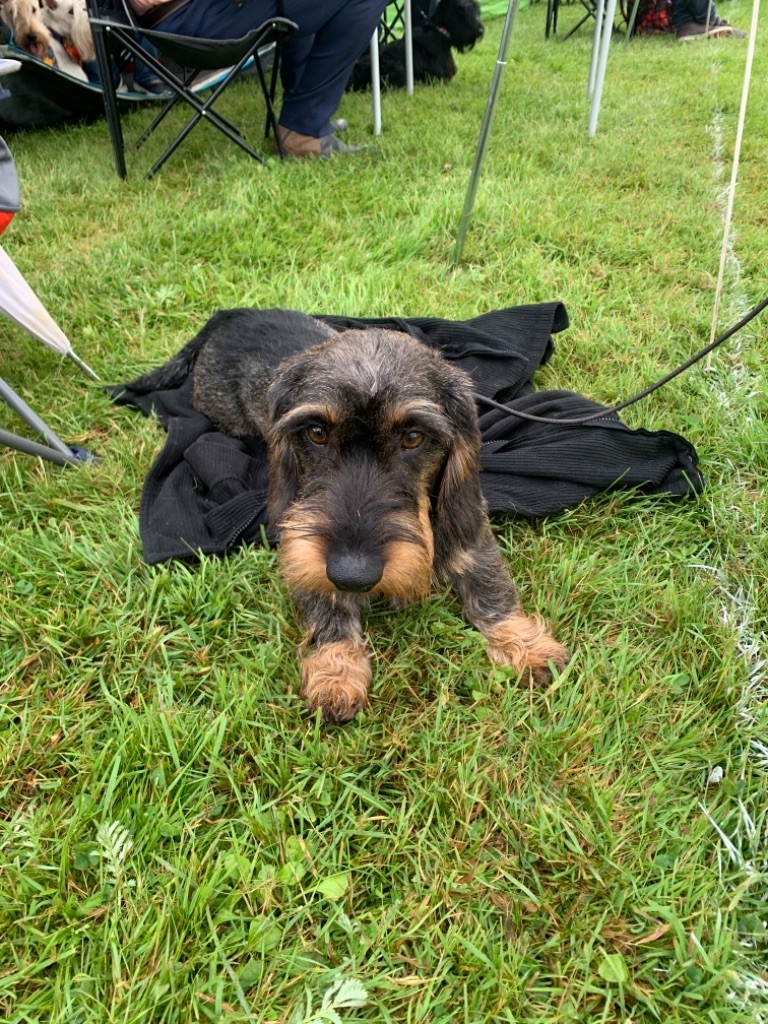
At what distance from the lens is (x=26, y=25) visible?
635 centimetres

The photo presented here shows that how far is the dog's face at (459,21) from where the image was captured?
916cm

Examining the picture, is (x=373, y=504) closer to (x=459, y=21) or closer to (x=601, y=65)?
(x=601, y=65)

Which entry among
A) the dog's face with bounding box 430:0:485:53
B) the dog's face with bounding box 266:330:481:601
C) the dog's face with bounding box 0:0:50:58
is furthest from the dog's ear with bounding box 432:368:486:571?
the dog's face with bounding box 430:0:485:53

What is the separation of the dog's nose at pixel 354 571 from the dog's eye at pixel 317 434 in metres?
0.45

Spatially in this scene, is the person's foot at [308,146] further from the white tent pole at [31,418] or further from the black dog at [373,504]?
the black dog at [373,504]

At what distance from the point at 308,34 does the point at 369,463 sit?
5.76 meters

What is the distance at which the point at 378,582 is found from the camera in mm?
1821

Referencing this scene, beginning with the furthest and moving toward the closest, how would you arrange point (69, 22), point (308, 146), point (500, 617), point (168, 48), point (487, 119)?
point (69, 22) → point (308, 146) → point (168, 48) → point (487, 119) → point (500, 617)

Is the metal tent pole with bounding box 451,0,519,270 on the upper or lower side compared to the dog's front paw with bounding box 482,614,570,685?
upper

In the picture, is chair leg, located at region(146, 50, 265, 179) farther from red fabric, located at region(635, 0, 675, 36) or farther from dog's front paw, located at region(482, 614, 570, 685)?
red fabric, located at region(635, 0, 675, 36)

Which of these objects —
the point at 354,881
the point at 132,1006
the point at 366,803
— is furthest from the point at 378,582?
the point at 132,1006

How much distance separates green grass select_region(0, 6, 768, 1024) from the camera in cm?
151

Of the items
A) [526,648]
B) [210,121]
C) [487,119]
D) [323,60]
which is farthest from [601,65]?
[526,648]

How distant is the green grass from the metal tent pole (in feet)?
2.66
